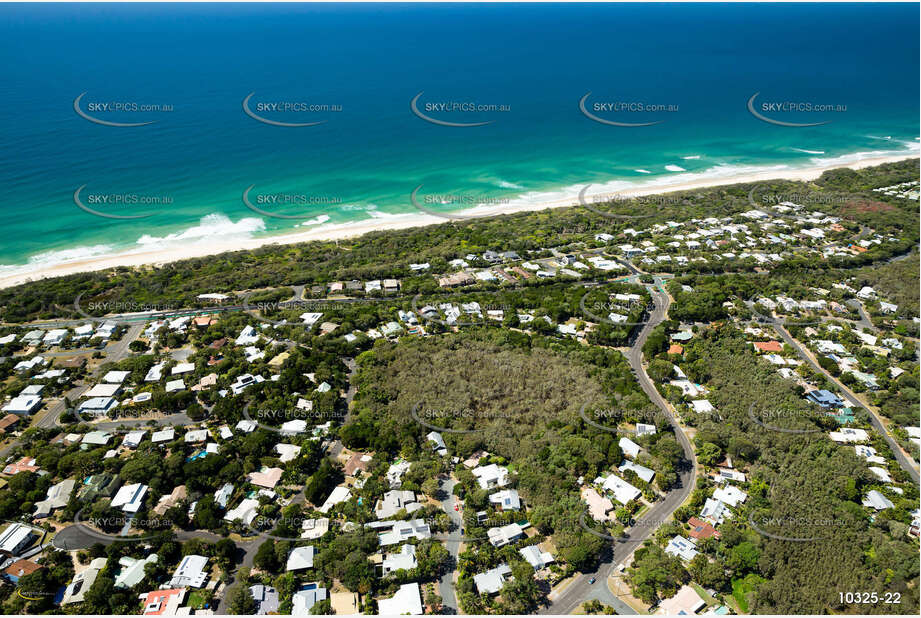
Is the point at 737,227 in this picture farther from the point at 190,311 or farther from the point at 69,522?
the point at 69,522

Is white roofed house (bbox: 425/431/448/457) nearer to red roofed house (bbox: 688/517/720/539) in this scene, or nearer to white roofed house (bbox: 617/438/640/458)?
white roofed house (bbox: 617/438/640/458)

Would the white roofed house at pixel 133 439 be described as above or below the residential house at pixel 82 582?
above

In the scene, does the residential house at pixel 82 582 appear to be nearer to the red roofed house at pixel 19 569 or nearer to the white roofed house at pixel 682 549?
the red roofed house at pixel 19 569

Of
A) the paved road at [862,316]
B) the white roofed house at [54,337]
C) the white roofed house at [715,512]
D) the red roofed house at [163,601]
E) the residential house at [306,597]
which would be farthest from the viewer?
the paved road at [862,316]

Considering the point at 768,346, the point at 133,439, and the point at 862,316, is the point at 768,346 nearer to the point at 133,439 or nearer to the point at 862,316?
the point at 862,316

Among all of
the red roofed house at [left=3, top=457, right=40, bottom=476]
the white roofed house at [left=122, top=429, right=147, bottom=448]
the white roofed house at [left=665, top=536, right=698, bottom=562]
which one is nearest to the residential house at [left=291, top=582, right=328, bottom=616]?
the white roofed house at [left=122, top=429, right=147, bottom=448]

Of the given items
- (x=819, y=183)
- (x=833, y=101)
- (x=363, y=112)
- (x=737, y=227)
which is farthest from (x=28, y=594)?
(x=833, y=101)

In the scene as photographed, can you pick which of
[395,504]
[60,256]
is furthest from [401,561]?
[60,256]

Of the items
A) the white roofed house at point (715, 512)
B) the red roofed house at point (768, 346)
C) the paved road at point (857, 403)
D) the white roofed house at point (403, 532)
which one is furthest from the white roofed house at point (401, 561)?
the red roofed house at point (768, 346)
